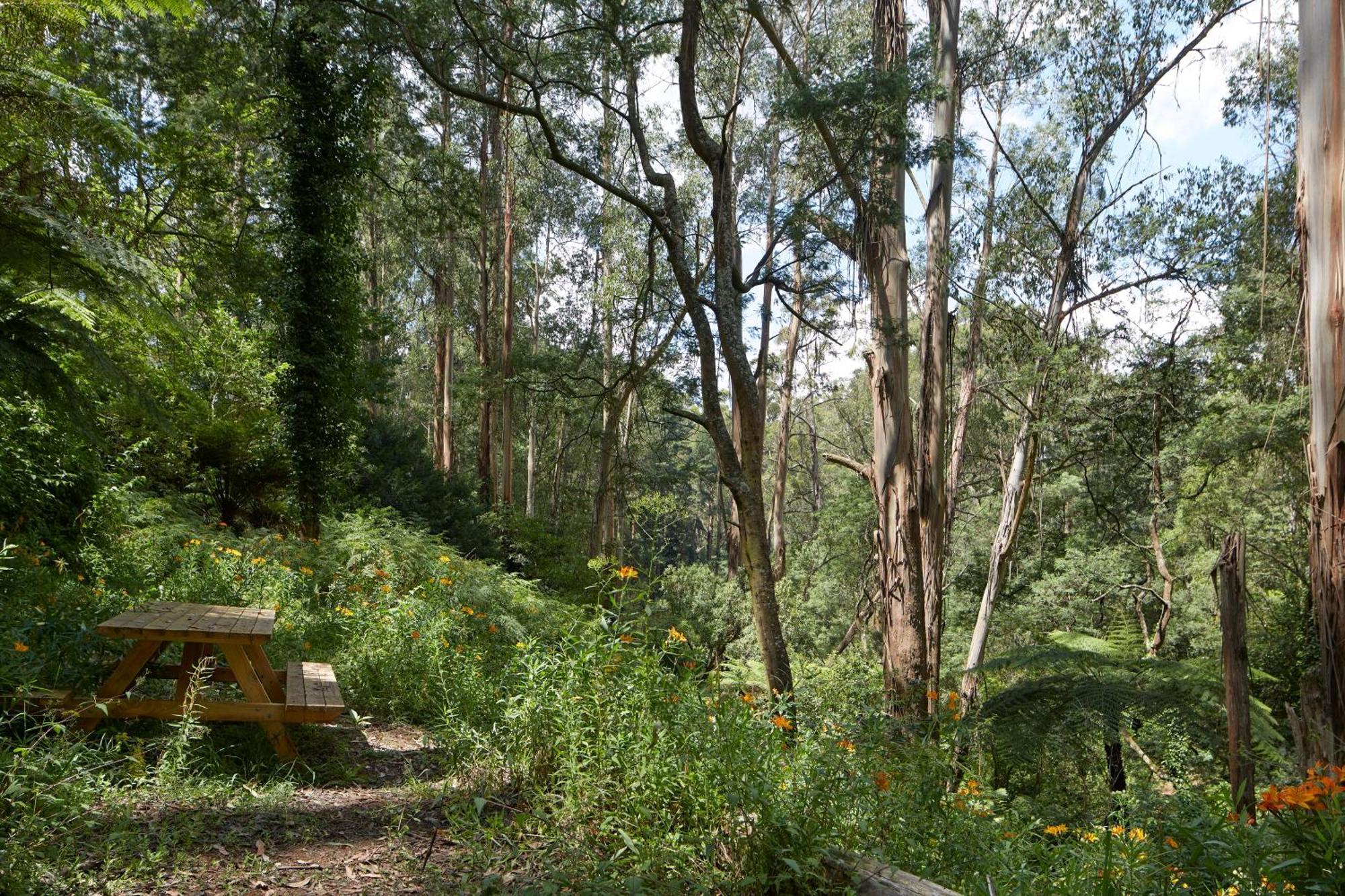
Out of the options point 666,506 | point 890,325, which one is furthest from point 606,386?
point 890,325

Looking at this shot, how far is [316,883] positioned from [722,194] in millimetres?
5758

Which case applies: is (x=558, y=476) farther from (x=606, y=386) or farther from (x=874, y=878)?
(x=874, y=878)

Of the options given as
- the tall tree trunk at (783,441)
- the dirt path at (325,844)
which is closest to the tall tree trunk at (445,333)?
the tall tree trunk at (783,441)

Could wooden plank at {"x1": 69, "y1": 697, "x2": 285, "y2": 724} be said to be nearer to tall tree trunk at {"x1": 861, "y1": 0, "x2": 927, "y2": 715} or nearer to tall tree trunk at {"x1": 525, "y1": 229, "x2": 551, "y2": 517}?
tall tree trunk at {"x1": 861, "y1": 0, "x2": 927, "y2": 715}

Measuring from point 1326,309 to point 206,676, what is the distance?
5.17 meters

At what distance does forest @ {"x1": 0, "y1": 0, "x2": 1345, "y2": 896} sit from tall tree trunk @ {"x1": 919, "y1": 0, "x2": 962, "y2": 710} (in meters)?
0.05

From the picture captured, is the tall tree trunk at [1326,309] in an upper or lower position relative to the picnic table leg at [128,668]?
upper

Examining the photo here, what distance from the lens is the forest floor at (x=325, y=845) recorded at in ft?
9.41

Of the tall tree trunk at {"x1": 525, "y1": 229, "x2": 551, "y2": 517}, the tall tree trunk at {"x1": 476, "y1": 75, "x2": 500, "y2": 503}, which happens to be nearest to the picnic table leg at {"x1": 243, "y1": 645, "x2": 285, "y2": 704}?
the tall tree trunk at {"x1": 476, "y1": 75, "x2": 500, "y2": 503}

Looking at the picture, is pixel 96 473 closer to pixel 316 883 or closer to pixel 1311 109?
pixel 316 883

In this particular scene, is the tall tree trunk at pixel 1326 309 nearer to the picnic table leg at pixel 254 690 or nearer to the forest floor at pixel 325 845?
the forest floor at pixel 325 845

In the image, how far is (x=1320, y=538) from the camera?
9.86 feet

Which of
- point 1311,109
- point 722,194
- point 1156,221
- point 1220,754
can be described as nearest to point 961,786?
point 1220,754

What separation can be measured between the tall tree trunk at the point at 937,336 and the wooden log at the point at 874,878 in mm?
5069
